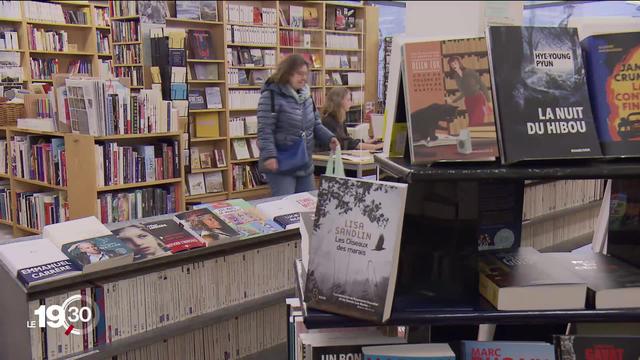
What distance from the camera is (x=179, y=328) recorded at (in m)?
2.36

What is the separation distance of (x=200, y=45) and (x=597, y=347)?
6311mm

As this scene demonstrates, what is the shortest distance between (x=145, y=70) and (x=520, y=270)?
5.52 metres

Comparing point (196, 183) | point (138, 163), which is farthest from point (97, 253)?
point (196, 183)

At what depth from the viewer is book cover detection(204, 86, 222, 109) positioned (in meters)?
7.30

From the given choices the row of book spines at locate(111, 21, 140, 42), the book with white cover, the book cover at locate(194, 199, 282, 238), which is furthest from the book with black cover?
the row of book spines at locate(111, 21, 140, 42)

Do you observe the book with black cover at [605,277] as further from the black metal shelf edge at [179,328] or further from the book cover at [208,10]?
the book cover at [208,10]

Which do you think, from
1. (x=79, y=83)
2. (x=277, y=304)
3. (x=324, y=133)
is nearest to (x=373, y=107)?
(x=324, y=133)

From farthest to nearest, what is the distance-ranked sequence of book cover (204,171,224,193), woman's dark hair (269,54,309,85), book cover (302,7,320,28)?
book cover (302,7,320,28) → book cover (204,171,224,193) → woman's dark hair (269,54,309,85)

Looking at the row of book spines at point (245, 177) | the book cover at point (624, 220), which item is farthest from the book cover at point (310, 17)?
the book cover at point (624, 220)

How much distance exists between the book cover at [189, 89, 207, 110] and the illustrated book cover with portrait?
19.0 ft

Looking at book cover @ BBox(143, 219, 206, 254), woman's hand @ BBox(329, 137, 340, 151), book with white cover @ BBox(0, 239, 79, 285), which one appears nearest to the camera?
book with white cover @ BBox(0, 239, 79, 285)

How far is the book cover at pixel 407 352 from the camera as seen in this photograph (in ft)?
5.01

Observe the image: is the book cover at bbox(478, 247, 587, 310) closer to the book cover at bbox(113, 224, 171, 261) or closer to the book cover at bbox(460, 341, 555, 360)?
the book cover at bbox(460, 341, 555, 360)

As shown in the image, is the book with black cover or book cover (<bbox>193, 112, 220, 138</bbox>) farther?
book cover (<bbox>193, 112, 220, 138</bbox>)
